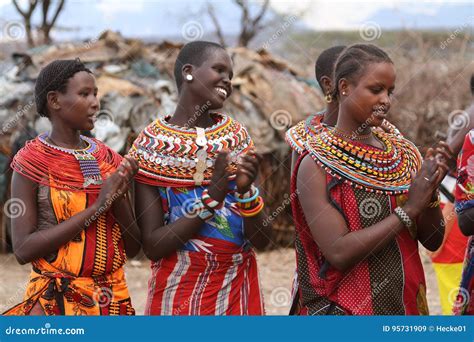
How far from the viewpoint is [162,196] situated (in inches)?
125

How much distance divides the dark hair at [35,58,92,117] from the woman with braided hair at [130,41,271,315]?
0.41m

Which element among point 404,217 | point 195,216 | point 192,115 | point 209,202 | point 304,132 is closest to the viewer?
point 404,217

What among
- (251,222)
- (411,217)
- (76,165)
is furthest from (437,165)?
(76,165)

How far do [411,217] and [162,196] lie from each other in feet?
3.57

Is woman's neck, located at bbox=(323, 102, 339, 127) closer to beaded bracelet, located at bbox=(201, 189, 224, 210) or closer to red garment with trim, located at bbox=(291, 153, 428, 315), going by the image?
red garment with trim, located at bbox=(291, 153, 428, 315)

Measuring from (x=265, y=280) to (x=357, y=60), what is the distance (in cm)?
444

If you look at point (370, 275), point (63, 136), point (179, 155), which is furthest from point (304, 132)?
point (63, 136)

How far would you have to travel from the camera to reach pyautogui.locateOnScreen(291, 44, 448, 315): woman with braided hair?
108 inches

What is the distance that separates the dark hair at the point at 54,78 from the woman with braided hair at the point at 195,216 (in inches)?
16.0

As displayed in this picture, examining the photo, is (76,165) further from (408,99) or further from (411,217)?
(408,99)

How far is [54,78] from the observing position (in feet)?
10.3

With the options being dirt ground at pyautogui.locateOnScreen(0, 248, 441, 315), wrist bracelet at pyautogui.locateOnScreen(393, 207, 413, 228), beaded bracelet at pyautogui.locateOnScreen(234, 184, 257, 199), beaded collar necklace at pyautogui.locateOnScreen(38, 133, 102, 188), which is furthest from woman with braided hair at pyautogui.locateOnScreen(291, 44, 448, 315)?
dirt ground at pyautogui.locateOnScreen(0, 248, 441, 315)

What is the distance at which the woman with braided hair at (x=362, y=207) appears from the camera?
2742 millimetres

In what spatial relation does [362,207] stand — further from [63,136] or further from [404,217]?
[63,136]
